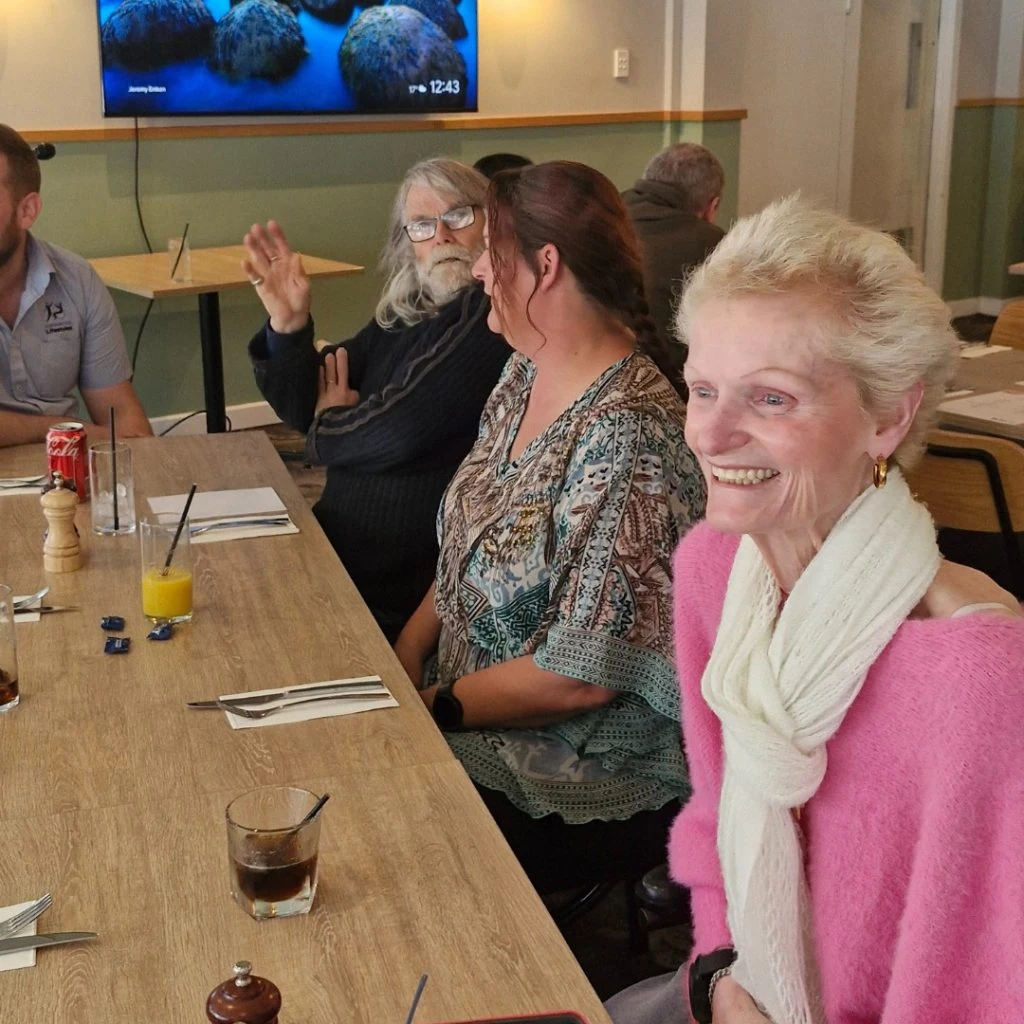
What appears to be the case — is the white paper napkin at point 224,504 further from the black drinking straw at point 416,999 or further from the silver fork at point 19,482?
the black drinking straw at point 416,999

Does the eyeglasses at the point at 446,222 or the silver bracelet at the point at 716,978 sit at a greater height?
the eyeglasses at the point at 446,222

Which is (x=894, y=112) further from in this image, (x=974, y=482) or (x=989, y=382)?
(x=974, y=482)

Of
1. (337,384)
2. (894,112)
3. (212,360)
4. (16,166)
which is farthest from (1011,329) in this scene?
(894,112)

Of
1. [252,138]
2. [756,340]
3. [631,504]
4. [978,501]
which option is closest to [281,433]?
[252,138]

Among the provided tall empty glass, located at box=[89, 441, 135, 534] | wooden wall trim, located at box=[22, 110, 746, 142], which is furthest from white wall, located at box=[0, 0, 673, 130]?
tall empty glass, located at box=[89, 441, 135, 534]

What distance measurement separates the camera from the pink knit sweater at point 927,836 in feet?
3.88

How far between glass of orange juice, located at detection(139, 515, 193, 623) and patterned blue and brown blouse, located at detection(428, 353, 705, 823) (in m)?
0.43

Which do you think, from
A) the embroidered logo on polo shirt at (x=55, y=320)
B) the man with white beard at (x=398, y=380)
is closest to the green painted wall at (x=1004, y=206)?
the man with white beard at (x=398, y=380)

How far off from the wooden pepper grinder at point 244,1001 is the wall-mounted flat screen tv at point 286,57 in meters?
4.86

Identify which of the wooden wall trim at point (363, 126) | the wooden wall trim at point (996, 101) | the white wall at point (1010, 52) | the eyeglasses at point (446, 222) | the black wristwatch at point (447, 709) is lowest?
the black wristwatch at point (447, 709)

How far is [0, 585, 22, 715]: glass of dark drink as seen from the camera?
171 cm

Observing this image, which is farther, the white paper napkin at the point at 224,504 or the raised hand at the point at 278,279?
the raised hand at the point at 278,279

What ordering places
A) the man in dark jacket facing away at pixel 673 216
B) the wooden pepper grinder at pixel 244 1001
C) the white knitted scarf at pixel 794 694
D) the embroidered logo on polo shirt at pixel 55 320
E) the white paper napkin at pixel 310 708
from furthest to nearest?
the man in dark jacket facing away at pixel 673 216, the embroidered logo on polo shirt at pixel 55 320, the white paper napkin at pixel 310 708, the white knitted scarf at pixel 794 694, the wooden pepper grinder at pixel 244 1001

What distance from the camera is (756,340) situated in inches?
51.8
